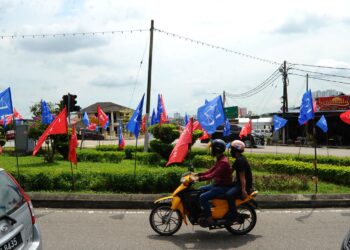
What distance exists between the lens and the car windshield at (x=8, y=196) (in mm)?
3922

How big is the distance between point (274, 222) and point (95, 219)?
344 cm

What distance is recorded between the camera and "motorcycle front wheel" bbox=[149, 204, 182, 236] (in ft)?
22.9

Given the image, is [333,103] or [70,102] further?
[333,103]

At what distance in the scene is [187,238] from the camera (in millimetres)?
6820

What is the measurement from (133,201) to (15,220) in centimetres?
529

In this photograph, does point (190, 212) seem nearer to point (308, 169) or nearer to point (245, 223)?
point (245, 223)

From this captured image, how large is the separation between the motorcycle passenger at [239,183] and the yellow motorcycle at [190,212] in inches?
3.5

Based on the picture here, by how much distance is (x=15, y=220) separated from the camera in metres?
3.89

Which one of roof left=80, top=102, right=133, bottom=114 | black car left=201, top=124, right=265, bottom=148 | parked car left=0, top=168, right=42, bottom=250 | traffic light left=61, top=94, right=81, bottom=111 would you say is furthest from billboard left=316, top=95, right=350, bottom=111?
roof left=80, top=102, right=133, bottom=114

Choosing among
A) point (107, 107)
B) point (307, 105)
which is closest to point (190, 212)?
point (307, 105)

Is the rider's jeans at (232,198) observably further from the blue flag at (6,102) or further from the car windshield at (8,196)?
the blue flag at (6,102)

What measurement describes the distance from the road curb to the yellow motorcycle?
2.07 metres

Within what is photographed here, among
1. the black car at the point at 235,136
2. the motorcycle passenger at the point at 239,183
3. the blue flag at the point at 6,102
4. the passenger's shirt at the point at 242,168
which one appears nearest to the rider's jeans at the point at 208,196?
the motorcycle passenger at the point at 239,183

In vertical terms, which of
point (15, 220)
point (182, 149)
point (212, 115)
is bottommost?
point (15, 220)
